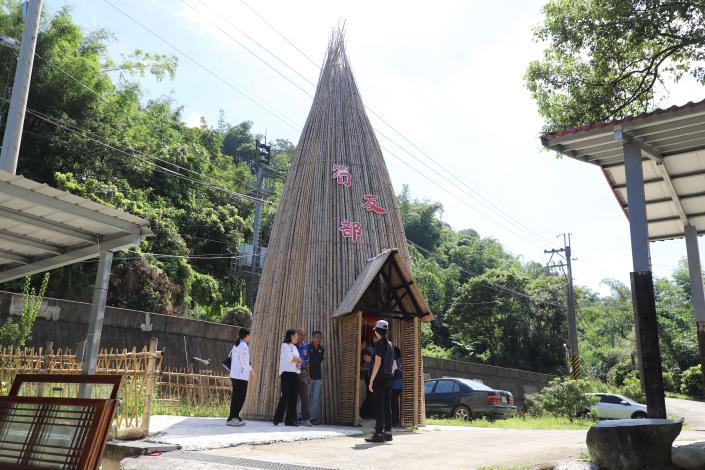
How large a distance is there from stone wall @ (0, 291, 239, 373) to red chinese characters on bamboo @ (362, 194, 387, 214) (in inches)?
286


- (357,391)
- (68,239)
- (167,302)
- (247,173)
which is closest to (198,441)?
(68,239)

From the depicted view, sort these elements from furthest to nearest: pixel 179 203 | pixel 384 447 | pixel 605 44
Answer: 1. pixel 179 203
2. pixel 605 44
3. pixel 384 447

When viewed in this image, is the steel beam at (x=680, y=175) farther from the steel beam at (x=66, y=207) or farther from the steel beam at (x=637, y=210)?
the steel beam at (x=66, y=207)

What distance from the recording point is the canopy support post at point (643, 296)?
6293 millimetres

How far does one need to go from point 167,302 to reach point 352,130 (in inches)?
530

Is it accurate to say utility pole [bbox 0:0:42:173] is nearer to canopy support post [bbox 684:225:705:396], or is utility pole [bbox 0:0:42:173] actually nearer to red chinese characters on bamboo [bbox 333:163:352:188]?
red chinese characters on bamboo [bbox 333:163:352:188]

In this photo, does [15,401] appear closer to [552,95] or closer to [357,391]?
[357,391]

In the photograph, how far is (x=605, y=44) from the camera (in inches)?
559

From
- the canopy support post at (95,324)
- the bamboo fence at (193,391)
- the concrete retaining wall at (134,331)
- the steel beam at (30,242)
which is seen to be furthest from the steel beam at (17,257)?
the concrete retaining wall at (134,331)

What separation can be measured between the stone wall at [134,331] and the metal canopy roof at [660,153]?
12133mm

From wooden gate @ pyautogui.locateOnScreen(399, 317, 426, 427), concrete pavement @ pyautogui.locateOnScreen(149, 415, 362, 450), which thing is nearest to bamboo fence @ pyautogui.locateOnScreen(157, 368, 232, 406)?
concrete pavement @ pyautogui.locateOnScreen(149, 415, 362, 450)

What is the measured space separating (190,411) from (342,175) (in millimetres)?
5871

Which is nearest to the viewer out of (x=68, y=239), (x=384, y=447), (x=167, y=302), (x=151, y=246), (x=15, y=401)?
(x=15, y=401)

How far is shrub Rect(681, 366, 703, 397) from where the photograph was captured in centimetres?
3738
